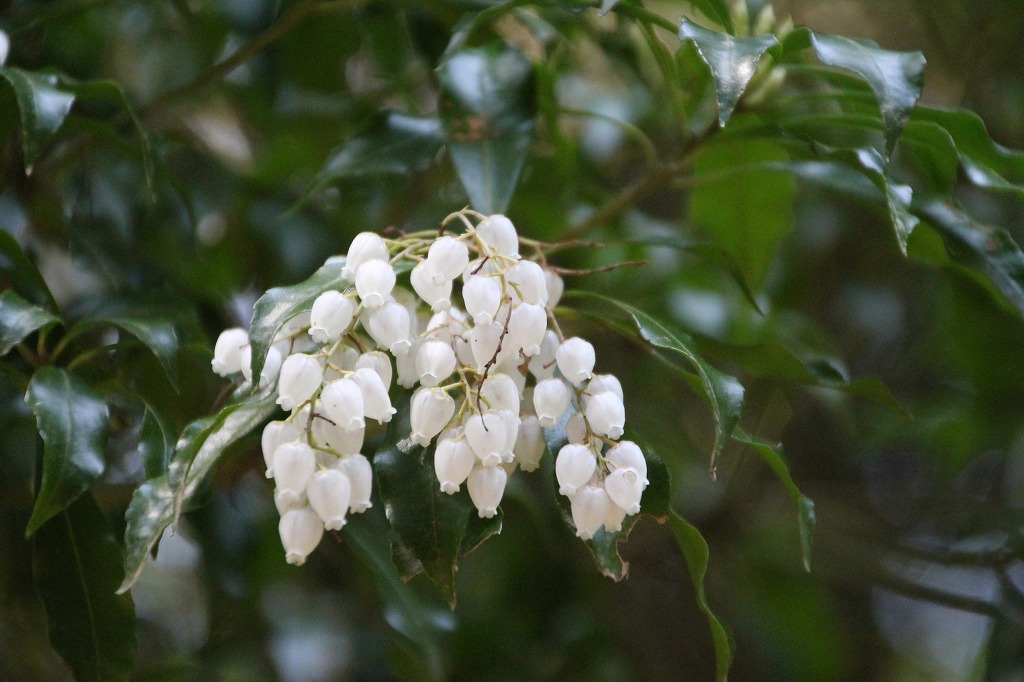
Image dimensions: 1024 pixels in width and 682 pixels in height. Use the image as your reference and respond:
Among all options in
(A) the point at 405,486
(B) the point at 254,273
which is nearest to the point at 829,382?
(A) the point at 405,486

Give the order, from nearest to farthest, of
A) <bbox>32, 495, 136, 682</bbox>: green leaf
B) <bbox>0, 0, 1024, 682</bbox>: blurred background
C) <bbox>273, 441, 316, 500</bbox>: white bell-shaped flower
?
<bbox>273, 441, 316, 500</bbox>: white bell-shaped flower < <bbox>32, 495, 136, 682</bbox>: green leaf < <bbox>0, 0, 1024, 682</bbox>: blurred background

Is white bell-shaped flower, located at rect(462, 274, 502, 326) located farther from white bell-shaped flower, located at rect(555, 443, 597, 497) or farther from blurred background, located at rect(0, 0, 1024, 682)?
blurred background, located at rect(0, 0, 1024, 682)

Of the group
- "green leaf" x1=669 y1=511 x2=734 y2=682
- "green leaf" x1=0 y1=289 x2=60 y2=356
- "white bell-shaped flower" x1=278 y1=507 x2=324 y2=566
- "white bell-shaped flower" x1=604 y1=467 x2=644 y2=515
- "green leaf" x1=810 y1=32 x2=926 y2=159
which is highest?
"green leaf" x1=810 y1=32 x2=926 y2=159

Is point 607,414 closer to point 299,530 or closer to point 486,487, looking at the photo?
point 486,487

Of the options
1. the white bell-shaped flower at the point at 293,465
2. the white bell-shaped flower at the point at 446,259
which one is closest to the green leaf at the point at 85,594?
the white bell-shaped flower at the point at 293,465

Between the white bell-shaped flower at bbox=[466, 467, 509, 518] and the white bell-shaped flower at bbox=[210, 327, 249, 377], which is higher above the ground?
the white bell-shaped flower at bbox=[210, 327, 249, 377]

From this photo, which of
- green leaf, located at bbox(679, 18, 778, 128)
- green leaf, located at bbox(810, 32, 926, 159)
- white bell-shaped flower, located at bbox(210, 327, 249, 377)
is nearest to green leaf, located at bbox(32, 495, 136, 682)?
white bell-shaped flower, located at bbox(210, 327, 249, 377)

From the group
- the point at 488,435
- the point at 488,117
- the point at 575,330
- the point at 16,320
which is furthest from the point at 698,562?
the point at 575,330

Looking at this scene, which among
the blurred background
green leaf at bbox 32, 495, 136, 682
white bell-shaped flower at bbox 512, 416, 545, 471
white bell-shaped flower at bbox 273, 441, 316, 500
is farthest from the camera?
the blurred background
